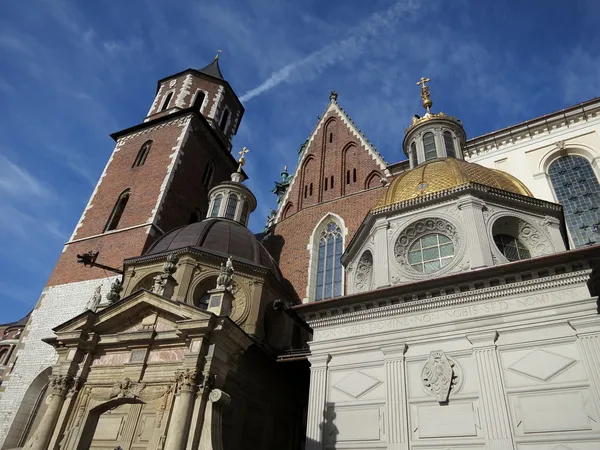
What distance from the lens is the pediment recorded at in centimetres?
1131

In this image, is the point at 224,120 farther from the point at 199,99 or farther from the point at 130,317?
the point at 130,317

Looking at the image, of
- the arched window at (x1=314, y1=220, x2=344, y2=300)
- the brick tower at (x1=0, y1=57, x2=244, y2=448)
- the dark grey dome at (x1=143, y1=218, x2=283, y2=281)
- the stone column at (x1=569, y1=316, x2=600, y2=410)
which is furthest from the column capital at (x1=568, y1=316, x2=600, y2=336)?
the brick tower at (x1=0, y1=57, x2=244, y2=448)

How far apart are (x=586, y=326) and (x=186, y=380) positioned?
8445 mm

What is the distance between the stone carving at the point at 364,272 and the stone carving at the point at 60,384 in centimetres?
823

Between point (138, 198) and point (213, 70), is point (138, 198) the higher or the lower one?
the lower one

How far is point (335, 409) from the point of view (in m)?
10.6

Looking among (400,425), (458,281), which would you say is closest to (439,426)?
(400,425)

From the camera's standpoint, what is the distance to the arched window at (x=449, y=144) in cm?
1895

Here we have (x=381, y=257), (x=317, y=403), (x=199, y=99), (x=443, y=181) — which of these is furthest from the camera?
(x=199, y=99)

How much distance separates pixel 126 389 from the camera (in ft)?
34.8

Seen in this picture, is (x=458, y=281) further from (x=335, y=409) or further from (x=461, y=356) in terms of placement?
(x=335, y=409)

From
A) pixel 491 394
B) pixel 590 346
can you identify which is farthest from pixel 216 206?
pixel 590 346

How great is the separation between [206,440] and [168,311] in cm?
332

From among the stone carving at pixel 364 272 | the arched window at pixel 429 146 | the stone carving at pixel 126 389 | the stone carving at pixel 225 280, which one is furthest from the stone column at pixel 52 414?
the arched window at pixel 429 146
